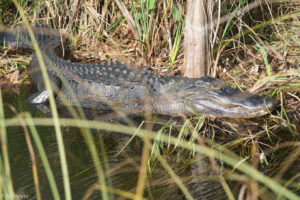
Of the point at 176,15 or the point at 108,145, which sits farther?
the point at 176,15

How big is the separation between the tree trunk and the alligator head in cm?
29

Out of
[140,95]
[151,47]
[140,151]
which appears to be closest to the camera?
[140,151]

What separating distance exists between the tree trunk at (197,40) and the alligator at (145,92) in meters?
0.25

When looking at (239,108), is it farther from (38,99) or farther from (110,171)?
(38,99)

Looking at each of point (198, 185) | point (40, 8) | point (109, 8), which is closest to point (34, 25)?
point (40, 8)

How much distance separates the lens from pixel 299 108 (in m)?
4.08

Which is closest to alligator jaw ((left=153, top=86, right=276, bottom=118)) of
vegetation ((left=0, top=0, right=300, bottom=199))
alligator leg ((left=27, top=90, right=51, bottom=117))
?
vegetation ((left=0, top=0, right=300, bottom=199))

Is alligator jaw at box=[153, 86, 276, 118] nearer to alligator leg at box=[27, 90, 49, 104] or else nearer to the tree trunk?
the tree trunk

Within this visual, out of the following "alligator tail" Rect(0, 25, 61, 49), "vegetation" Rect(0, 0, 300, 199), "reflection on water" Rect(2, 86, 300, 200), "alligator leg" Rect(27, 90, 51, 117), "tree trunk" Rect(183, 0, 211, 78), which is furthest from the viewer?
"alligator tail" Rect(0, 25, 61, 49)

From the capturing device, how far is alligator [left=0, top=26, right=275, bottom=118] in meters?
4.11

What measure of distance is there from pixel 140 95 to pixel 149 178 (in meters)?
2.15

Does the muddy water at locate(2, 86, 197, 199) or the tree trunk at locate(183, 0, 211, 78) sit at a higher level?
the tree trunk at locate(183, 0, 211, 78)

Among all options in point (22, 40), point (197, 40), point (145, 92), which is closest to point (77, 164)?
point (145, 92)

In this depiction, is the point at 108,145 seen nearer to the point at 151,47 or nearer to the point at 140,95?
the point at 140,95
